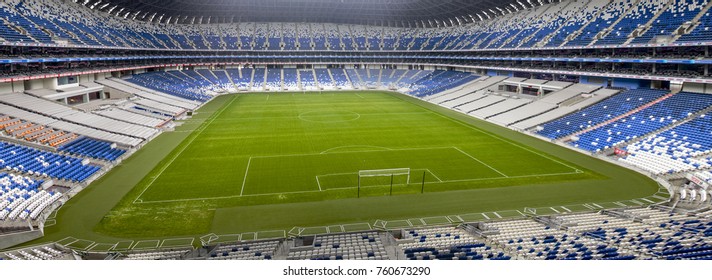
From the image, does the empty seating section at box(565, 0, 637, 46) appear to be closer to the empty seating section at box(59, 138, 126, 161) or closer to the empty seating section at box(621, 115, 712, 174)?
the empty seating section at box(621, 115, 712, 174)

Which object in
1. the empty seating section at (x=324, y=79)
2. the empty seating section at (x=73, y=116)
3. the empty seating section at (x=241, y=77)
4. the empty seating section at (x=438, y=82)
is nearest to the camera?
the empty seating section at (x=73, y=116)

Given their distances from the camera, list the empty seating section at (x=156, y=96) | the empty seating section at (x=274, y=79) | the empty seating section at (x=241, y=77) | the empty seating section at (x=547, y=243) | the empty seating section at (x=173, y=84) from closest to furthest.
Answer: the empty seating section at (x=547, y=243)
the empty seating section at (x=156, y=96)
the empty seating section at (x=173, y=84)
the empty seating section at (x=241, y=77)
the empty seating section at (x=274, y=79)

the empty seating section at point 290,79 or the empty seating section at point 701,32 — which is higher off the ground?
the empty seating section at point 701,32

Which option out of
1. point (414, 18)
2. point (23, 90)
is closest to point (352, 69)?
point (414, 18)

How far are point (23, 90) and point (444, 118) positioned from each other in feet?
162

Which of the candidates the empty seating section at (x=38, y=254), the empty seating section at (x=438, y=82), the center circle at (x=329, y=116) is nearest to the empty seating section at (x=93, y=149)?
the empty seating section at (x=38, y=254)

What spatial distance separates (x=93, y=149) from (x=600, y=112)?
4862cm

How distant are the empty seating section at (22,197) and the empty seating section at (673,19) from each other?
55.4m

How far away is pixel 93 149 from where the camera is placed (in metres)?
32.7

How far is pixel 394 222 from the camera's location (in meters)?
21.7

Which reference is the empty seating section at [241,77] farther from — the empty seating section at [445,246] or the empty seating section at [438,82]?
the empty seating section at [445,246]

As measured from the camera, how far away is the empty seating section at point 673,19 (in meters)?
43.2

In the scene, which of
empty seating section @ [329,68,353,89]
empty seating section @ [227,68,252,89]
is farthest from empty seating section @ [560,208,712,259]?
empty seating section @ [227,68,252,89]

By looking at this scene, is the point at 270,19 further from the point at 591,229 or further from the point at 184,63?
the point at 591,229
